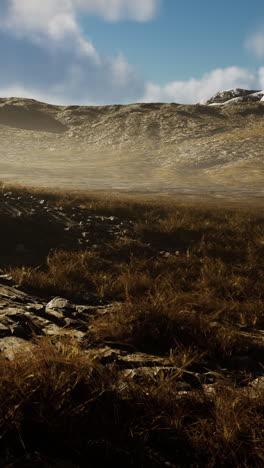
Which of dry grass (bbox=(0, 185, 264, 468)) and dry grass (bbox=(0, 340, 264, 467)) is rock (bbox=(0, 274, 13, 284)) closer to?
dry grass (bbox=(0, 185, 264, 468))

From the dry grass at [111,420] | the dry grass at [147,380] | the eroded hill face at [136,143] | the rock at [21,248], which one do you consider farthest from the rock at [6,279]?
the eroded hill face at [136,143]

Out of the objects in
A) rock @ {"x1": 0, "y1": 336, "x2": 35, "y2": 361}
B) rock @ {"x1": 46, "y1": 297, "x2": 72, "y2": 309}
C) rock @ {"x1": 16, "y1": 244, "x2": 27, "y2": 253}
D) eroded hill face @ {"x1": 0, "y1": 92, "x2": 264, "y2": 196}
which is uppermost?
eroded hill face @ {"x1": 0, "y1": 92, "x2": 264, "y2": 196}

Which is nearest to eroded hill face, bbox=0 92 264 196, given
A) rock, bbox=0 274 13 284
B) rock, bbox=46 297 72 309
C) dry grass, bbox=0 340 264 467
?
rock, bbox=0 274 13 284

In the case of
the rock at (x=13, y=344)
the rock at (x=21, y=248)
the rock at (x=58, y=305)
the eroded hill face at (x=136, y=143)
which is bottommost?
the rock at (x=58, y=305)

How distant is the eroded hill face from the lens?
25875mm

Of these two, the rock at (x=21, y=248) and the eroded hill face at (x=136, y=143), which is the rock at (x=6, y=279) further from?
the eroded hill face at (x=136, y=143)

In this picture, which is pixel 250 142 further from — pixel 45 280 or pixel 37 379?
pixel 37 379

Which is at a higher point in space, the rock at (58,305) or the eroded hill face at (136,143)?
the eroded hill face at (136,143)

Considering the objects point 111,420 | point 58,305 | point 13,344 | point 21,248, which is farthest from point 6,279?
point 111,420

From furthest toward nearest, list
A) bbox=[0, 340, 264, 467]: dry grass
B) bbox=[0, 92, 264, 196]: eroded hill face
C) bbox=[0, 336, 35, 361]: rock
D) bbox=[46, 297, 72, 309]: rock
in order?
bbox=[0, 92, 264, 196]: eroded hill face, bbox=[46, 297, 72, 309]: rock, bbox=[0, 336, 35, 361]: rock, bbox=[0, 340, 264, 467]: dry grass

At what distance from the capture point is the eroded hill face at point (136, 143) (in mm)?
25875

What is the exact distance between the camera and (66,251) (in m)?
6.75

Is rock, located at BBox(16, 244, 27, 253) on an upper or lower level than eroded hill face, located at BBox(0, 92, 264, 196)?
lower

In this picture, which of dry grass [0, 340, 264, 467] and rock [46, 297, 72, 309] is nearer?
dry grass [0, 340, 264, 467]
